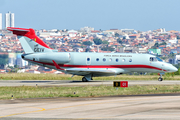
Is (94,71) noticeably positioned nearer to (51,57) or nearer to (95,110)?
(51,57)

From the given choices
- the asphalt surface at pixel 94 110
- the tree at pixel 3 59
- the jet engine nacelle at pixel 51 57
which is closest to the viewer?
the asphalt surface at pixel 94 110

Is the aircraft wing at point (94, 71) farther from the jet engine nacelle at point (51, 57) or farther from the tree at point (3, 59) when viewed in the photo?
the tree at point (3, 59)

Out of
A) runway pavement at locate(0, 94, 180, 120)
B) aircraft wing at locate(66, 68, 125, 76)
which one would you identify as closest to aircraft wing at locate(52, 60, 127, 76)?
aircraft wing at locate(66, 68, 125, 76)

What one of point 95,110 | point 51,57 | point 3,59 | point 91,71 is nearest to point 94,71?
point 91,71

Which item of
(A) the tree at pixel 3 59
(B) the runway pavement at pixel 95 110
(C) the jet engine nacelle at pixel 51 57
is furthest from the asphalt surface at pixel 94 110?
(A) the tree at pixel 3 59

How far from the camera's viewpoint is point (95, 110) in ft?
63.8

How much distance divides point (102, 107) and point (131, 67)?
77.4ft

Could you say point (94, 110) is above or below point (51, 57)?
below

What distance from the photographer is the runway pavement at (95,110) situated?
17.5m

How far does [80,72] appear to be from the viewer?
4291cm

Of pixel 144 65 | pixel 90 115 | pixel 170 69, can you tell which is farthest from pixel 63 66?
pixel 90 115

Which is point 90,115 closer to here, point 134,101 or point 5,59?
point 134,101

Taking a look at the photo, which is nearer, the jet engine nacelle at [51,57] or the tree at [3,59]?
the jet engine nacelle at [51,57]

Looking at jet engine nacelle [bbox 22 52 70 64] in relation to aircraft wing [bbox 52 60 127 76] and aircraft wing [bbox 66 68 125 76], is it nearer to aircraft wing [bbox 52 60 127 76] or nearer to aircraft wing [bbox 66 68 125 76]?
aircraft wing [bbox 52 60 127 76]
